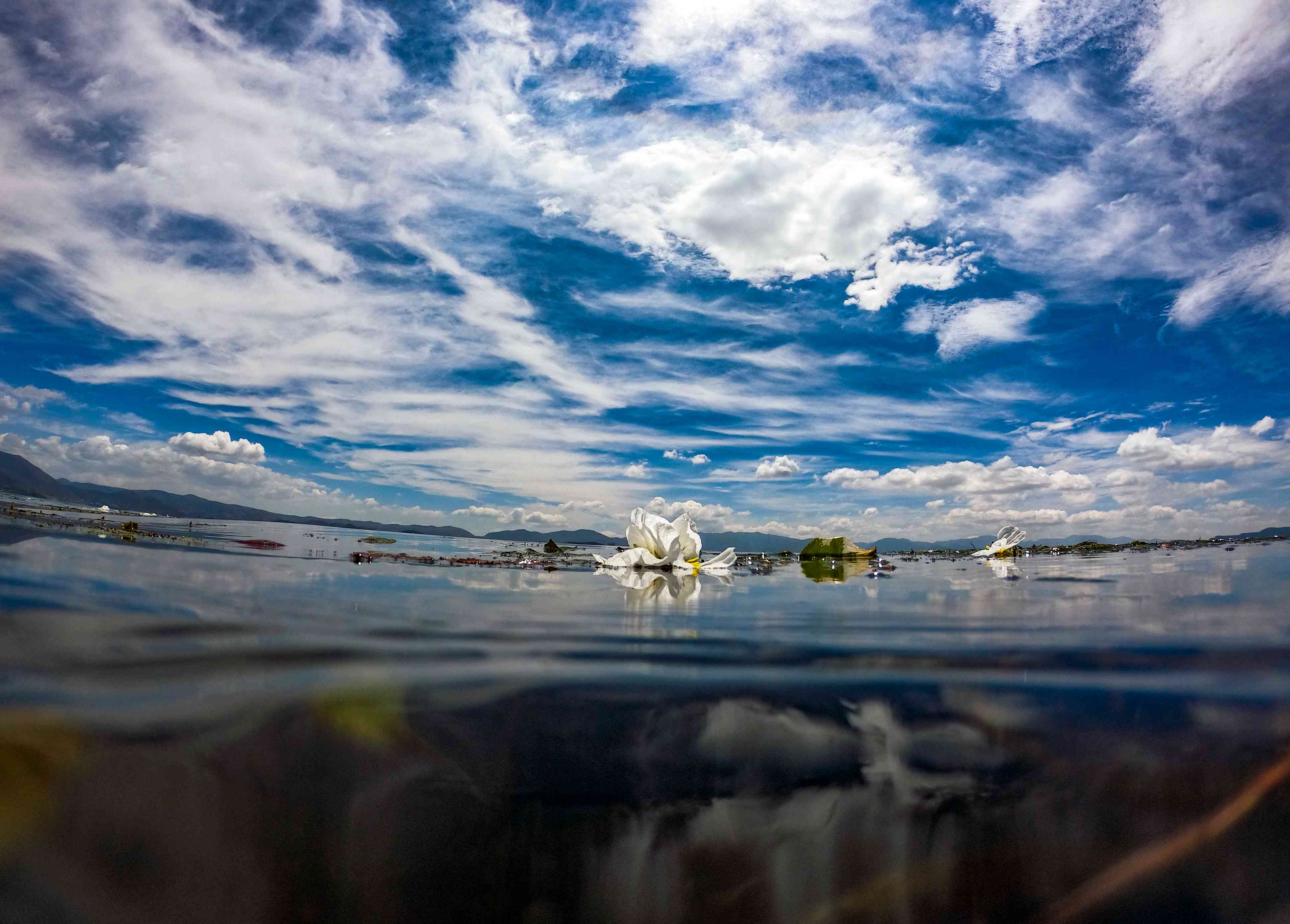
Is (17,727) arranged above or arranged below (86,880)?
above

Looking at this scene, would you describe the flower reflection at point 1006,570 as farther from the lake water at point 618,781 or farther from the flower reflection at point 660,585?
the lake water at point 618,781

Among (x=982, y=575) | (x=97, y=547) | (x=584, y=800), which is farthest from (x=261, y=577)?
(x=982, y=575)

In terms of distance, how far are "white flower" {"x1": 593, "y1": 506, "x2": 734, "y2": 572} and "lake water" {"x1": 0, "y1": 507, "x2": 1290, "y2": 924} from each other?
5131 millimetres

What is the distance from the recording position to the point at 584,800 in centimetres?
123

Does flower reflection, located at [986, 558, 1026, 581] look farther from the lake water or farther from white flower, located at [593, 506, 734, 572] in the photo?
the lake water

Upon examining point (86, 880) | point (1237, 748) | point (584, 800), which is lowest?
point (86, 880)

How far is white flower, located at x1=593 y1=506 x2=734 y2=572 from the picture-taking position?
7312 millimetres

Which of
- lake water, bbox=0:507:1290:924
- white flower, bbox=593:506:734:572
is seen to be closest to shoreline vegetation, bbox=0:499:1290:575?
white flower, bbox=593:506:734:572

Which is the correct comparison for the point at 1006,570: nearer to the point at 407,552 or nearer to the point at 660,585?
the point at 660,585

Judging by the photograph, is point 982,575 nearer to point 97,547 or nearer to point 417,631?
point 417,631

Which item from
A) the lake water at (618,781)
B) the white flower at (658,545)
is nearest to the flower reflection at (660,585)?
the white flower at (658,545)

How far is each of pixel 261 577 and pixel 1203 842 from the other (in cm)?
467

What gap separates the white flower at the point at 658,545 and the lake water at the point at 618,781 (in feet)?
16.8

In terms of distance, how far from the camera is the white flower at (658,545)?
7312mm
